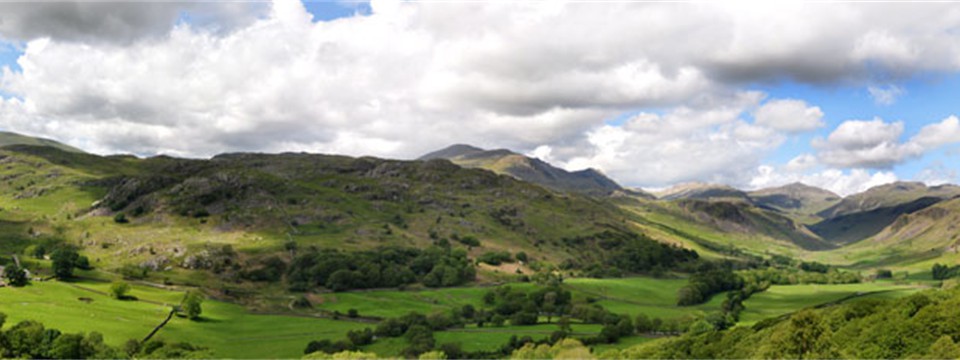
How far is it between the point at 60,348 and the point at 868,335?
126 meters

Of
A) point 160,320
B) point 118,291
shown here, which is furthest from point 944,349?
point 118,291

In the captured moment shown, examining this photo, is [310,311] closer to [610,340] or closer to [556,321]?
[556,321]

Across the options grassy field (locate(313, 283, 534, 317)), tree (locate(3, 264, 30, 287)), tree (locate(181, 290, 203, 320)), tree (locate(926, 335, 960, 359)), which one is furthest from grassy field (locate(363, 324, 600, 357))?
tree (locate(3, 264, 30, 287))

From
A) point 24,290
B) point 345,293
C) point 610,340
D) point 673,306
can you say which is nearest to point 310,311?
point 345,293

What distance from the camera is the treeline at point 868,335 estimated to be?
231 ft

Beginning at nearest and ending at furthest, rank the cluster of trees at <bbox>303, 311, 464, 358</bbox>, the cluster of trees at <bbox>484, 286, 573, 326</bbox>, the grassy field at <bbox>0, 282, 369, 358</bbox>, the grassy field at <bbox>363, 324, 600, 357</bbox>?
the grassy field at <bbox>0, 282, 369, 358</bbox> < the cluster of trees at <bbox>303, 311, 464, 358</bbox> < the grassy field at <bbox>363, 324, 600, 357</bbox> < the cluster of trees at <bbox>484, 286, 573, 326</bbox>

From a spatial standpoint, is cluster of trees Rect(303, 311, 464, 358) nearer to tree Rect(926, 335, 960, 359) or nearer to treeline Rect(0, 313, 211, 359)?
treeline Rect(0, 313, 211, 359)

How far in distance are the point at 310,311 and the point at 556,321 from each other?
7445 cm

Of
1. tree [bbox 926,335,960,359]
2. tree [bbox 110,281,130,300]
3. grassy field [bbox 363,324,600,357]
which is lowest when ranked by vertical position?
grassy field [bbox 363,324,600,357]

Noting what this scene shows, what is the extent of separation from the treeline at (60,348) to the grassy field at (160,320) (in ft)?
39.5

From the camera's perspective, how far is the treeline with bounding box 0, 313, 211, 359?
9169 cm

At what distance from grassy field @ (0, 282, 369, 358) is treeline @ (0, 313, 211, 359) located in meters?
12.0

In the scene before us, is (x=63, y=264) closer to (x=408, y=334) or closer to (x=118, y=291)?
(x=118, y=291)

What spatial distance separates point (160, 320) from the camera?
5290 inches
